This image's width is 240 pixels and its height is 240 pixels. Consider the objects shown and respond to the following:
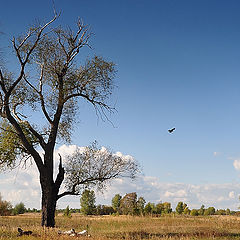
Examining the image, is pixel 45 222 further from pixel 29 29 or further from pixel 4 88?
pixel 29 29

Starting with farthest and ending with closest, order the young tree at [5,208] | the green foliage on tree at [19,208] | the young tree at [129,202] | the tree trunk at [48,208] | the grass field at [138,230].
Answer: the green foliage on tree at [19,208]
the young tree at [129,202]
the young tree at [5,208]
the tree trunk at [48,208]
the grass field at [138,230]

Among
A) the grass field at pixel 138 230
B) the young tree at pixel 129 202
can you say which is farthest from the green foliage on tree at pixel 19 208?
the grass field at pixel 138 230

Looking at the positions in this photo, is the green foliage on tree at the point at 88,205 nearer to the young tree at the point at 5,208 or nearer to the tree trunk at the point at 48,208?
the young tree at the point at 5,208

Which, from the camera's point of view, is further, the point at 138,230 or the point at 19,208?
the point at 19,208

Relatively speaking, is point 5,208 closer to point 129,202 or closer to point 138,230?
point 129,202

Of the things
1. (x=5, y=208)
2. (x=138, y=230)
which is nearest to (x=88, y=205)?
(x=5, y=208)

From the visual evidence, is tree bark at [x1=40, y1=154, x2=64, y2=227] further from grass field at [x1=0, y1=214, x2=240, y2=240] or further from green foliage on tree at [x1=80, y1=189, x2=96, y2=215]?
green foliage on tree at [x1=80, y1=189, x2=96, y2=215]

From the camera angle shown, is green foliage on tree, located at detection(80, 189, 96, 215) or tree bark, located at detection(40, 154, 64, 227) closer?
tree bark, located at detection(40, 154, 64, 227)

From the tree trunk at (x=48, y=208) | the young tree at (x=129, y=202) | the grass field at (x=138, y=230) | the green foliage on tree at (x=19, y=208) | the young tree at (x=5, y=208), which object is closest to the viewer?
the grass field at (x=138, y=230)

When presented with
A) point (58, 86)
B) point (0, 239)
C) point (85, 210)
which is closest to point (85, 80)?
point (58, 86)

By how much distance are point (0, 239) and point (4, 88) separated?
32.5 ft

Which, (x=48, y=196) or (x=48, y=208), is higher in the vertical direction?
(x=48, y=196)

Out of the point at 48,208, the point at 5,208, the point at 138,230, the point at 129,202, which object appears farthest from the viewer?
the point at 129,202

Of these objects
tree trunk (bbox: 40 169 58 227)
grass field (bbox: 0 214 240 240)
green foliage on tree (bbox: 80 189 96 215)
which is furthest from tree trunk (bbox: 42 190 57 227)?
green foliage on tree (bbox: 80 189 96 215)
